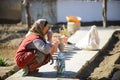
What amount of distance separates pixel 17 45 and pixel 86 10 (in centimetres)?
463

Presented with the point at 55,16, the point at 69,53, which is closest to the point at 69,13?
the point at 55,16

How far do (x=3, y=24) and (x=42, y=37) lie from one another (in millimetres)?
10190

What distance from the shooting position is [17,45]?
46.2 ft

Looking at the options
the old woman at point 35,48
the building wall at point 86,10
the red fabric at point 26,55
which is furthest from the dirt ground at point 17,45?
the building wall at point 86,10

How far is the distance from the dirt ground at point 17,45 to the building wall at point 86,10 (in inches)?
71.8

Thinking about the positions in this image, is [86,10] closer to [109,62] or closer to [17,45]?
[17,45]

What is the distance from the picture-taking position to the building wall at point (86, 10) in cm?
1747

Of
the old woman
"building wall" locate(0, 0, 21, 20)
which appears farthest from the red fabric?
"building wall" locate(0, 0, 21, 20)

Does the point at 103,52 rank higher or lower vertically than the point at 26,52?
lower

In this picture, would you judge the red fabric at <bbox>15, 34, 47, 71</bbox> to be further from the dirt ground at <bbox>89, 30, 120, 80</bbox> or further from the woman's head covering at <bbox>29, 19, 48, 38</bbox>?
the dirt ground at <bbox>89, 30, 120, 80</bbox>

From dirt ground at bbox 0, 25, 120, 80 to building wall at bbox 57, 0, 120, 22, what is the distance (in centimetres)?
182

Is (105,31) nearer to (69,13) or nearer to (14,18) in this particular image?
(69,13)

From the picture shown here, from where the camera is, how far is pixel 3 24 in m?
18.0

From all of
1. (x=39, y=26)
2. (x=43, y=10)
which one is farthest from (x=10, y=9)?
(x=39, y=26)
